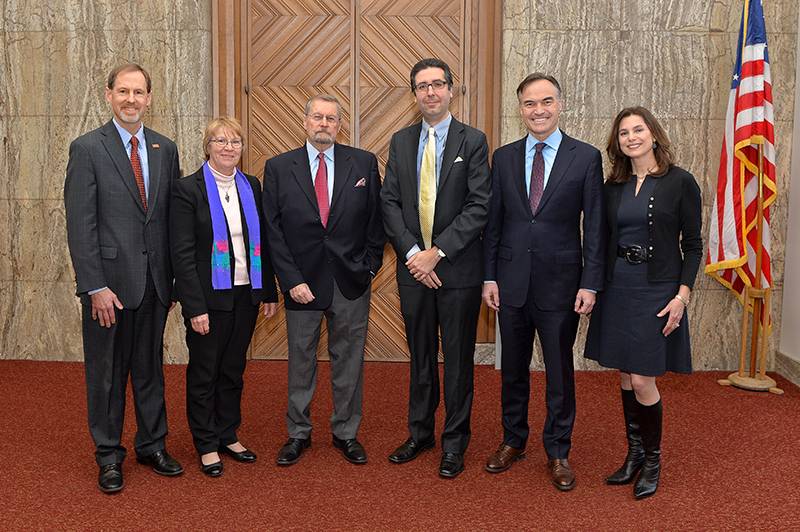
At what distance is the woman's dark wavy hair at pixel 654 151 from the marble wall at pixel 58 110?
343cm

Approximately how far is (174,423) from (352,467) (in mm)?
1256

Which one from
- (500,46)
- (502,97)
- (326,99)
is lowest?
(326,99)

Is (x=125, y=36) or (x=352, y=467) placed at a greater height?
(x=125, y=36)

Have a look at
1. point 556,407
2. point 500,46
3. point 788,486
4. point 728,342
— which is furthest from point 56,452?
point 728,342

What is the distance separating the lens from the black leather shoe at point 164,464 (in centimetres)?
294

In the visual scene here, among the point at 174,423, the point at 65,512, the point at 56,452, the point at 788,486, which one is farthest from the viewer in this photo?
the point at 174,423

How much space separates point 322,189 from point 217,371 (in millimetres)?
1049

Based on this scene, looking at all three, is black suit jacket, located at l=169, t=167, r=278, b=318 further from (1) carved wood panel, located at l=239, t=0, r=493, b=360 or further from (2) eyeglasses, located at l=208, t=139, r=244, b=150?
(1) carved wood panel, located at l=239, t=0, r=493, b=360

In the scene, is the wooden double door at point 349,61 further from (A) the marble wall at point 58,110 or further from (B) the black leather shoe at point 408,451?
(B) the black leather shoe at point 408,451

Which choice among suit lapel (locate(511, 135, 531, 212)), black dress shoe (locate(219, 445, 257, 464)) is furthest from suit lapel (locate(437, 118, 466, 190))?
black dress shoe (locate(219, 445, 257, 464))

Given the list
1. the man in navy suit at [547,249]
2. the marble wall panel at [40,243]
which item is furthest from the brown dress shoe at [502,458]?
the marble wall panel at [40,243]

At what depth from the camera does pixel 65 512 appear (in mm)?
2609

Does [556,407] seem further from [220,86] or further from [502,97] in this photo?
[220,86]

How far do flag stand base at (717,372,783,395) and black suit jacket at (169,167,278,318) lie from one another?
3709mm
